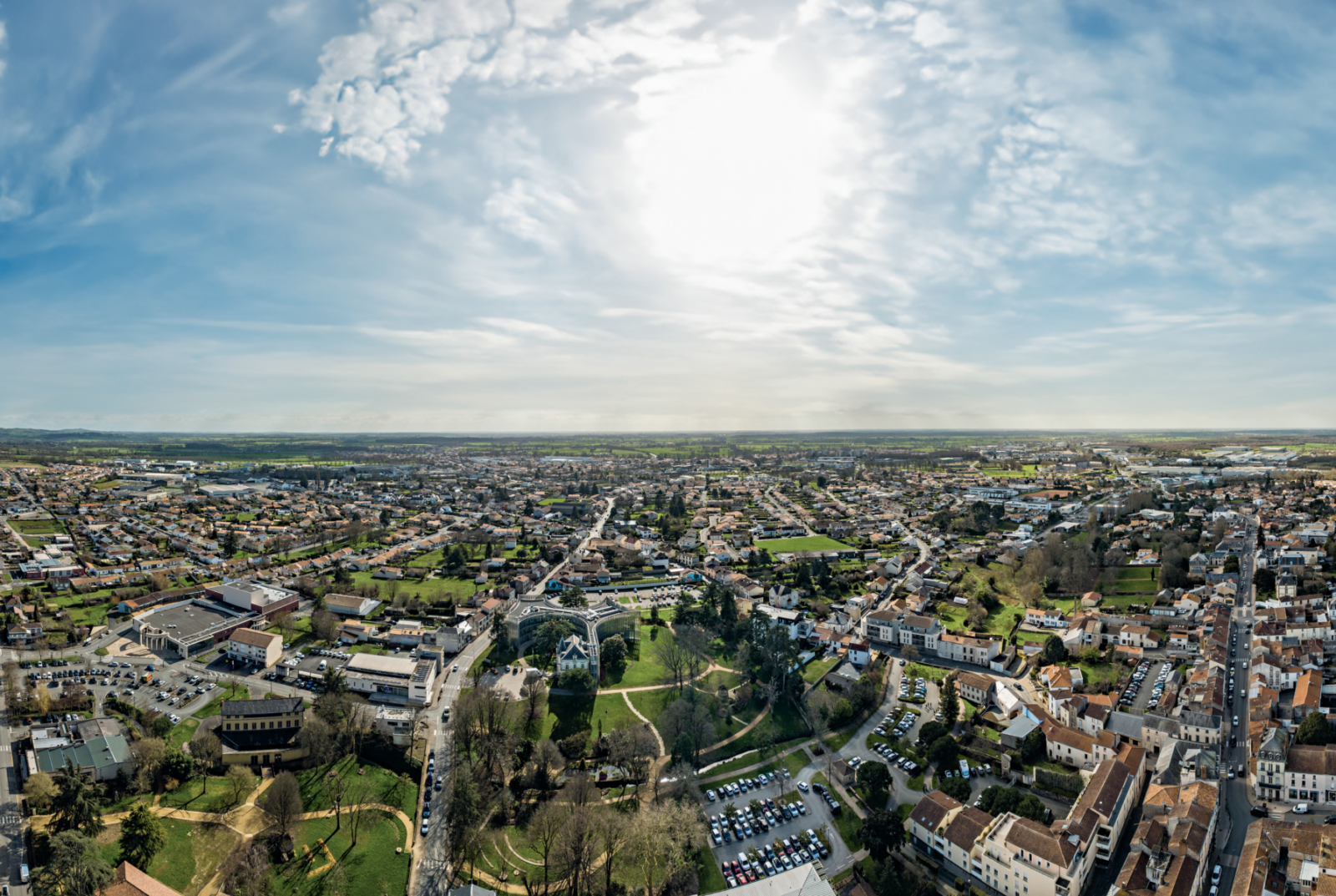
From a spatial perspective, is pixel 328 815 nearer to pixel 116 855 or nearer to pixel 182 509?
pixel 116 855

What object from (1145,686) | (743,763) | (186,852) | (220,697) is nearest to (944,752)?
(743,763)

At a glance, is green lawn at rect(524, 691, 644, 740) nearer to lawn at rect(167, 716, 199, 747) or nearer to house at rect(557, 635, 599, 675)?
house at rect(557, 635, 599, 675)

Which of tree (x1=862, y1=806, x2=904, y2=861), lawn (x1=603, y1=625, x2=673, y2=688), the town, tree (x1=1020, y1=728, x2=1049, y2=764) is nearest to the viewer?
the town

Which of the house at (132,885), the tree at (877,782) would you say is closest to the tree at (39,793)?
→ the house at (132,885)

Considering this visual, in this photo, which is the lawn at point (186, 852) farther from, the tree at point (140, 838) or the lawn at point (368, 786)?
the lawn at point (368, 786)

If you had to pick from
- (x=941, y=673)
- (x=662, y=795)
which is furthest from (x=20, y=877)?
(x=941, y=673)

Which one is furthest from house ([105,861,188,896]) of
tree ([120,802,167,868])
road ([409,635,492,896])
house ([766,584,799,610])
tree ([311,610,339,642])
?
house ([766,584,799,610])
